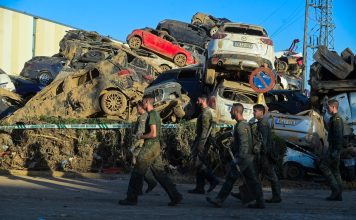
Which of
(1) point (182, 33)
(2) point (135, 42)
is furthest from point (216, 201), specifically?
(1) point (182, 33)

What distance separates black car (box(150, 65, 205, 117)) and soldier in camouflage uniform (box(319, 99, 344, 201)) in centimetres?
688

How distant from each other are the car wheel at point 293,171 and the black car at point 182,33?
60.3 feet

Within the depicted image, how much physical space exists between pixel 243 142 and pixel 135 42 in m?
20.1

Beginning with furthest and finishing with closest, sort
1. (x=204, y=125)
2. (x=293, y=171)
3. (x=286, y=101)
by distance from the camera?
(x=286, y=101) < (x=293, y=171) < (x=204, y=125)

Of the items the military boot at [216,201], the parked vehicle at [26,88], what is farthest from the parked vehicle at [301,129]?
the parked vehicle at [26,88]

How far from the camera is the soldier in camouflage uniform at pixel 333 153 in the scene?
9539 mm

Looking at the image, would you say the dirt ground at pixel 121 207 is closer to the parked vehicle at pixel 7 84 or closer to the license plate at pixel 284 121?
the license plate at pixel 284 121

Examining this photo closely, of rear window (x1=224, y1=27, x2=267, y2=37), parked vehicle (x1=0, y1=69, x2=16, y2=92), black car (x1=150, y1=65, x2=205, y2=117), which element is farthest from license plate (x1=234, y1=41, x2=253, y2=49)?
parked vehicle (x1=0, y1=69, x2=16, y2=92)

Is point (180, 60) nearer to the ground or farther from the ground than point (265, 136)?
farther from the ground

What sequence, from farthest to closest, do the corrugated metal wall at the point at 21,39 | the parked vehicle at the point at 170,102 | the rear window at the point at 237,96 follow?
the corrugated metal wall at the point at 21,39
the rear window at the point at 237,96
the parked vehicle at the point at 170,102

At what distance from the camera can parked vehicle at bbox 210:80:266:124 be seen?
13961mm

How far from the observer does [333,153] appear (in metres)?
9.66

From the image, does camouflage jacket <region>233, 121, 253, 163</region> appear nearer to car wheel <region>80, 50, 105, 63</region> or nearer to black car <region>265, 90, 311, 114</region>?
black car <region>265, 90, 311, 114</region>

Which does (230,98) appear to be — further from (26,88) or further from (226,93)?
(26,88)
